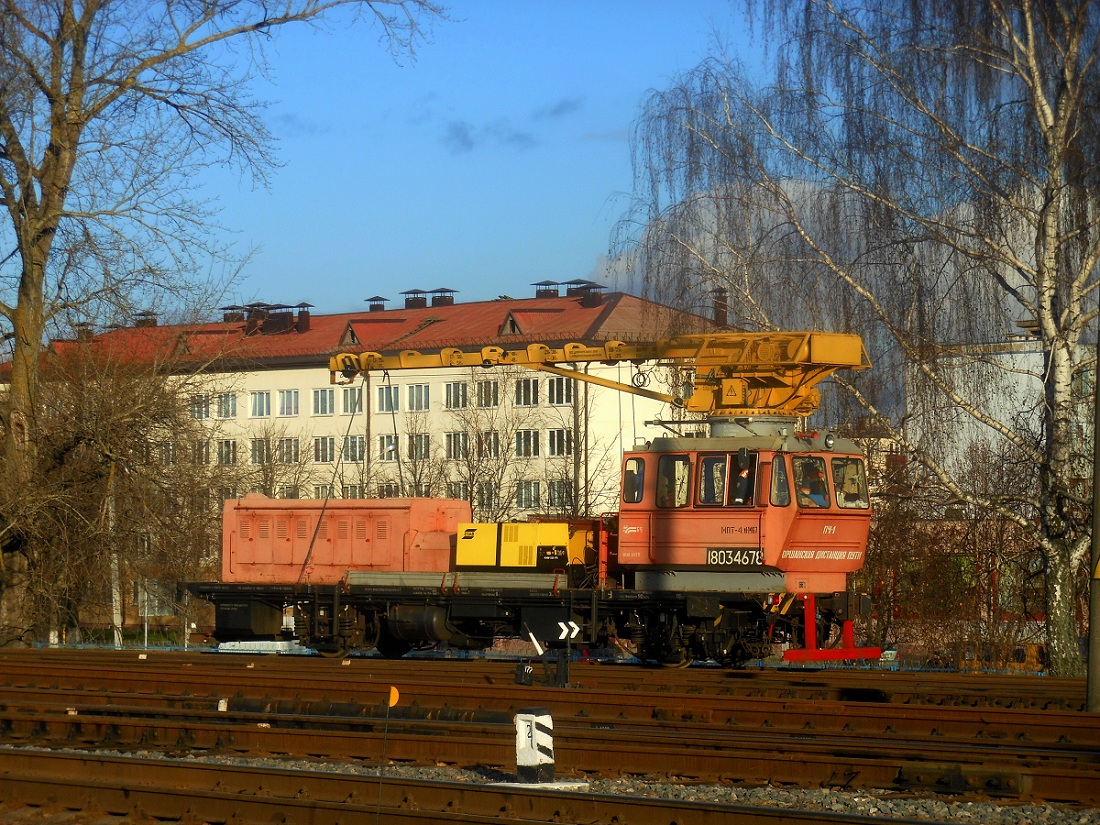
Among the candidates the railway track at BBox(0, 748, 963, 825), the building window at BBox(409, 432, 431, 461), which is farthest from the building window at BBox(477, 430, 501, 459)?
the railway track at BBox(0, 748, 963, 825)

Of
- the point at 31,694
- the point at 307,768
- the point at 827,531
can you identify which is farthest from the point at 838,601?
the point at 31,694

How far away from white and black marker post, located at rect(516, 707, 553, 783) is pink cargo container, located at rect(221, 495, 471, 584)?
11.9m

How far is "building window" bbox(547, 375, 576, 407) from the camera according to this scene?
202 ft

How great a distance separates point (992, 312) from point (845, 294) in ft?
7.74

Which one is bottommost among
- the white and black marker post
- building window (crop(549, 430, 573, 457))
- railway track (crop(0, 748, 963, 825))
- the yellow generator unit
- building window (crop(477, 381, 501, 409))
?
railway track (crop(0, 748, 963, 825))

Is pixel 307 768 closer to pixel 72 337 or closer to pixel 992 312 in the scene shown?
pixel 992 312

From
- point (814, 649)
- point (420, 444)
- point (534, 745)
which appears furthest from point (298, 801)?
point (420, 444)

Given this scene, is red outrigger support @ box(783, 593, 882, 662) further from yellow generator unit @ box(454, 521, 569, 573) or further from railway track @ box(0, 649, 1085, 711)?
yellow generator unit @ box(454, 521, 569, 573)

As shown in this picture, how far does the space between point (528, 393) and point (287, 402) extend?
1720 centimetres

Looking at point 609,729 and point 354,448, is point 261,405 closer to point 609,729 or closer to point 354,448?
point 354,448

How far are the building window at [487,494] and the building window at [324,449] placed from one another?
14972 mm

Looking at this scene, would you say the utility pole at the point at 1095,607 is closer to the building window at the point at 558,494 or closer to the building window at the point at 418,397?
the building window at the point at 558,494

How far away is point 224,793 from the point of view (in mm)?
9273

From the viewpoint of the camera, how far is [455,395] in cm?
6544
